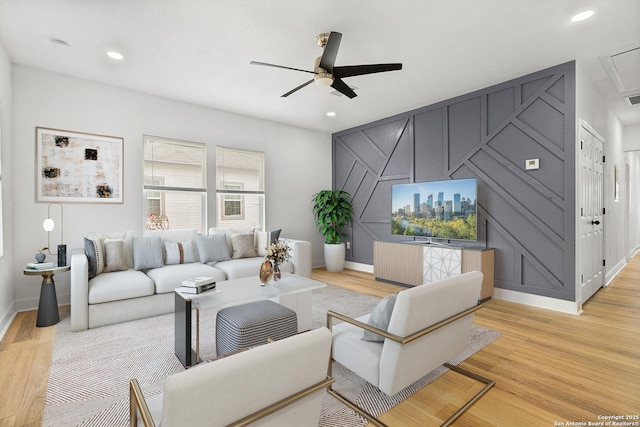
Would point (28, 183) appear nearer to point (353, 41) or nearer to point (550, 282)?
point (353, 41)

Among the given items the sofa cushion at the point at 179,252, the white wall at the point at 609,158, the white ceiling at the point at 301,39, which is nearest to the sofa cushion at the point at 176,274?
the sofa cushion at the point at 179,252

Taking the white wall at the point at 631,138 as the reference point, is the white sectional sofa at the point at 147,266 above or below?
below

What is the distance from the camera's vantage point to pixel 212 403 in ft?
2.74

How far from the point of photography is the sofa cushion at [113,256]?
359cm

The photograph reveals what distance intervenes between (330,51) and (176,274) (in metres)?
2.94

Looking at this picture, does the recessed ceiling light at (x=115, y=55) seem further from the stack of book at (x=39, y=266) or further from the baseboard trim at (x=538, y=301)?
the baseboard trim at (x=538, y=301)

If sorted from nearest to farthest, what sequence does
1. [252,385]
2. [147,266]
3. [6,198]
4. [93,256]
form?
[252,385] < [6,198] < [93,256] < [147,266]

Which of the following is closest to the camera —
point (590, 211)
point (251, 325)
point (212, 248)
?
point (251, 325)

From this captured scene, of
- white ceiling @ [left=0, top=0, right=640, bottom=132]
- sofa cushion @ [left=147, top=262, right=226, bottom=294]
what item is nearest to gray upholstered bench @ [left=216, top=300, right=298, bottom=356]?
sofa cushion @ [left=147, top=262, right=226, bottom=294]

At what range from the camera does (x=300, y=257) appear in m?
4.55

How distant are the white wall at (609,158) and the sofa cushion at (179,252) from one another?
16.8 feet

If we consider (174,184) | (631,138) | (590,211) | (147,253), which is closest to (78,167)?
(174,184)

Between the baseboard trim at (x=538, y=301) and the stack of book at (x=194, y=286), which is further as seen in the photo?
the baseboard trim at (x=538, y=301)

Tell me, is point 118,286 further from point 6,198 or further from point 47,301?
point 6,198
